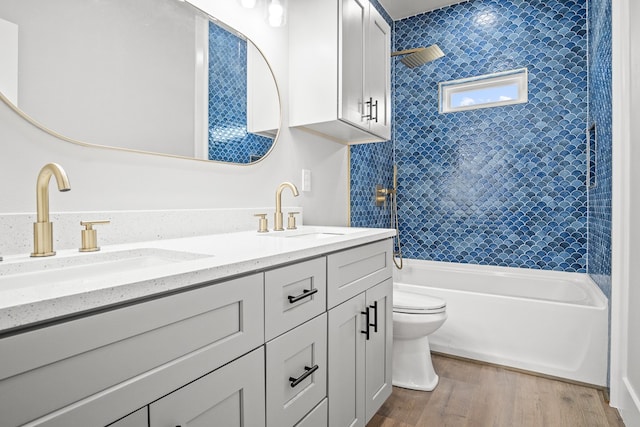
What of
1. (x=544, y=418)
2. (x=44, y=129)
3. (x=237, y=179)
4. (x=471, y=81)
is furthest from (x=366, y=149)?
(x=44, y=129)

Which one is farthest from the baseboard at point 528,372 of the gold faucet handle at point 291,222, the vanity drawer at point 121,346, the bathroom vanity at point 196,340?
the vanity drawer at point 121,346

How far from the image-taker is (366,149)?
2859mm

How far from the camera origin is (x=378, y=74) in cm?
220

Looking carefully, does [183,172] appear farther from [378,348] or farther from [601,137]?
[601,137]

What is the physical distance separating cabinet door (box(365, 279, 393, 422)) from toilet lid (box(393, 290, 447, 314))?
11.9 inches

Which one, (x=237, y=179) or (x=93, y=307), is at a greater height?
(x=237, y=179)

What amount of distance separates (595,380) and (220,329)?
7.55 feet

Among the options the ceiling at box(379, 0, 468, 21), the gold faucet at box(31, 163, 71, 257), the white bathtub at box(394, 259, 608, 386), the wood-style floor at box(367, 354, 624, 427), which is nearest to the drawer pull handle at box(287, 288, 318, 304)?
the gold faucet at box(31, 163, 71, 257)

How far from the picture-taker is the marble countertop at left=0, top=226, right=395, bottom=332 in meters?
0.49

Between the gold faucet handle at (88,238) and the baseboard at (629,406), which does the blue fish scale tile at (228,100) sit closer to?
the gold faucet handle at (88,238)

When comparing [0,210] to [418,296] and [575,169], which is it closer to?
[418,296]

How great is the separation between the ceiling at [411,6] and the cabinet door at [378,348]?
8.72ft

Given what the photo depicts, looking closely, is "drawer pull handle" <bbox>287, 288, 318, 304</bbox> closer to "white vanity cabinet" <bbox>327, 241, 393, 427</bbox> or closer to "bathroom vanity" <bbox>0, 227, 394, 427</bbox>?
"bathroom vanity" <bbox>0, 227, 394, 427</bbox>

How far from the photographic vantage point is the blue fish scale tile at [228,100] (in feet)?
4.92
